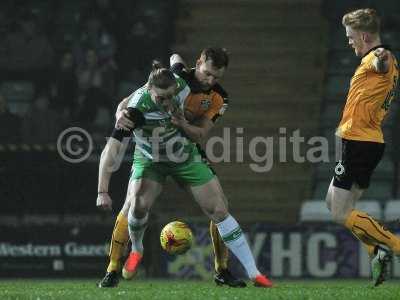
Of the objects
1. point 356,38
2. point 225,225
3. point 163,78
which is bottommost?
point 225,225

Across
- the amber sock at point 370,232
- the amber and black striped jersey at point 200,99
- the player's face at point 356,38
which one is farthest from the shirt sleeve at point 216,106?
the amber sock at point 370,232

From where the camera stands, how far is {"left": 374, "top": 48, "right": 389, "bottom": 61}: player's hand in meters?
8.63

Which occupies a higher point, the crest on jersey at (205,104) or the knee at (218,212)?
the crest on jersey at (205,104)

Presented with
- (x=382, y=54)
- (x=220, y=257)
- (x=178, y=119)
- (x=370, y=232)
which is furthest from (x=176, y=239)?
(x=382, y=54)

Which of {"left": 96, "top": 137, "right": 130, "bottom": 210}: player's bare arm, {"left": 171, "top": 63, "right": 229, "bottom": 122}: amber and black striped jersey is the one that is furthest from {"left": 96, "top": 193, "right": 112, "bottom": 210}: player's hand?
{"left": 171, "top": 63, "right": 229, "bottom": 122}: amber and black striped jersey

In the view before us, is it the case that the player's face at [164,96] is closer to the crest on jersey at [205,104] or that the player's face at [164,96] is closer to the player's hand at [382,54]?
the crest on jersey at [205,104]

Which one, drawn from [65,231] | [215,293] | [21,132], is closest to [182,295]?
[215,293]

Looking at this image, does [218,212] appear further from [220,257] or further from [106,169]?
[106,169]

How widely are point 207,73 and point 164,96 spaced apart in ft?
1.60

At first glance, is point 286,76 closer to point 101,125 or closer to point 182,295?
point 101,125

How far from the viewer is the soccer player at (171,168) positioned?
942cm

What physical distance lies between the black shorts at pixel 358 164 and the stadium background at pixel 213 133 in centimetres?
484

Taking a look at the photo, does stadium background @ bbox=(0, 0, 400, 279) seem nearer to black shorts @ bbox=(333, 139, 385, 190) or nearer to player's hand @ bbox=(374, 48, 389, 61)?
black shorts @ bbox=(333, 139, 385, 190)

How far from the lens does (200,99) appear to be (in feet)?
32.2
